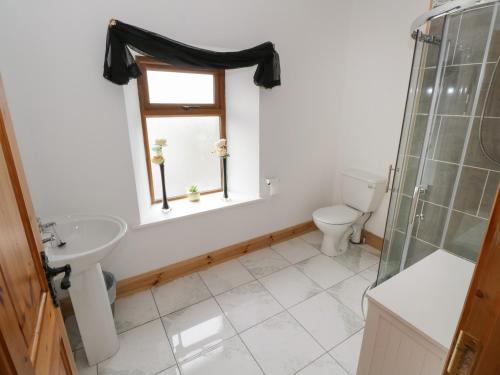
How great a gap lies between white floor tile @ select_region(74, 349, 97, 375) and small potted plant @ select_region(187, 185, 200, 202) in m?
1.32

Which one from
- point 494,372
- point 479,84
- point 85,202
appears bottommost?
point 85,202

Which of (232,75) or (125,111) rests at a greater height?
(232,75)

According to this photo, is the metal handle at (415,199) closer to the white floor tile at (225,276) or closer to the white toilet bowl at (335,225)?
the white toilet bowl at (335,225)

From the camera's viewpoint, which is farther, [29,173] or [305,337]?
[305,337]

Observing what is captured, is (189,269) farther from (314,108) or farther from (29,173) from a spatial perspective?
(314,108)

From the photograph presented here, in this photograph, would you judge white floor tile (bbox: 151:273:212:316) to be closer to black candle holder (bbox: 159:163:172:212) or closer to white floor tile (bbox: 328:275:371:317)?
black candle holder (bbox: 159:163:172:212)

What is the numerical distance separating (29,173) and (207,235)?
1.34 m

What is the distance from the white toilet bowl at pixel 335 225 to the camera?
8.07 ft

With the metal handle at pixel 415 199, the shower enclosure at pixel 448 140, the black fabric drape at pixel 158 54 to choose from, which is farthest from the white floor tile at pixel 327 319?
the black fabric drape at pixel 158 54

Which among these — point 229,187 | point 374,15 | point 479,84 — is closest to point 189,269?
point 229,187

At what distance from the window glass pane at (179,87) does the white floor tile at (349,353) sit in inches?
85.6

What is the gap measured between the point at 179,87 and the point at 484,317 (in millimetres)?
2338

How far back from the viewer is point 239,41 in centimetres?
206

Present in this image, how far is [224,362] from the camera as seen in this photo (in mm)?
1562
